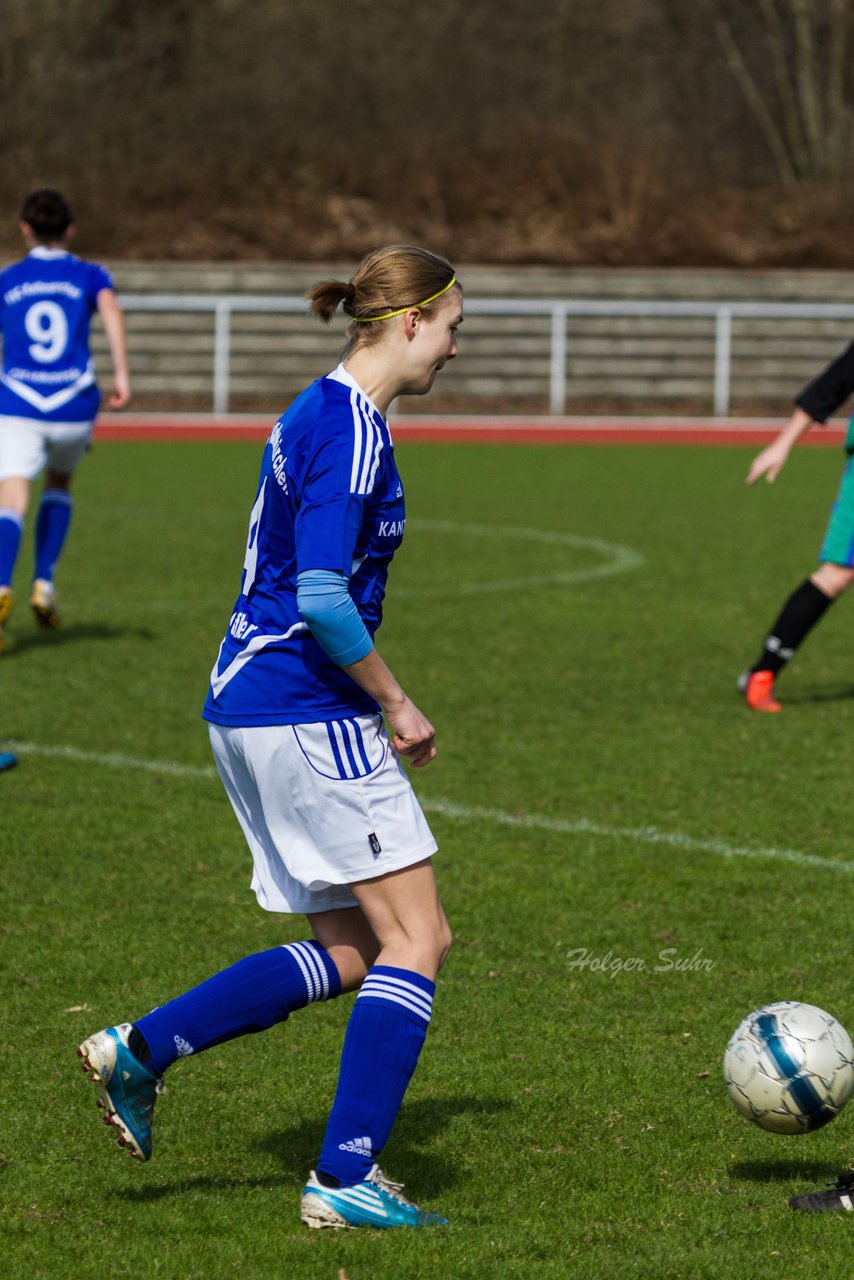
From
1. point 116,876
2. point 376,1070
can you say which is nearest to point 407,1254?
point 376,1070

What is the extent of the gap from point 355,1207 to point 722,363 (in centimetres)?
2356

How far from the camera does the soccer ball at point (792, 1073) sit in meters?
3.68

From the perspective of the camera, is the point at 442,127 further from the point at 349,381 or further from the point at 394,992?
the point at 394,992

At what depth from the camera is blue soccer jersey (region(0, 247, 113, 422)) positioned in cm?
927

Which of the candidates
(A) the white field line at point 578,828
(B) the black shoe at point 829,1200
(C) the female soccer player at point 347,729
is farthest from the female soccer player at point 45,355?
(B) the black shoe at point 829,1200

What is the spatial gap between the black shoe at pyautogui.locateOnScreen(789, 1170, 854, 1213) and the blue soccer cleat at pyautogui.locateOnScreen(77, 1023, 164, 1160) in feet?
4.15

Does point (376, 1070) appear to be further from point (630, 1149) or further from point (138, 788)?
point (138, 788)

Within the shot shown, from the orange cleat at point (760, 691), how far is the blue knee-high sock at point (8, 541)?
3551 mm

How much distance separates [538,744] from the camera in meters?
7.64

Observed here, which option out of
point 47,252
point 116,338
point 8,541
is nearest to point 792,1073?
point 8,541

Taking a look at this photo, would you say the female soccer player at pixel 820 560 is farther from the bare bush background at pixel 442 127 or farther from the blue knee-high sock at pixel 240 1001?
the bare bush background at pixel 442 127

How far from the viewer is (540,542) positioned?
13867mm

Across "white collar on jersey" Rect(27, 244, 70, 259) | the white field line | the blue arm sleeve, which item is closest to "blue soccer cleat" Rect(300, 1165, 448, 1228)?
the blue arm sleeve

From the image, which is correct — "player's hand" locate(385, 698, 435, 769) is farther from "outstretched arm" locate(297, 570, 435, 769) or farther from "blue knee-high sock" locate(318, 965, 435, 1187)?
"blue knee-high sock" locate(318, 965, 435, 1187)
